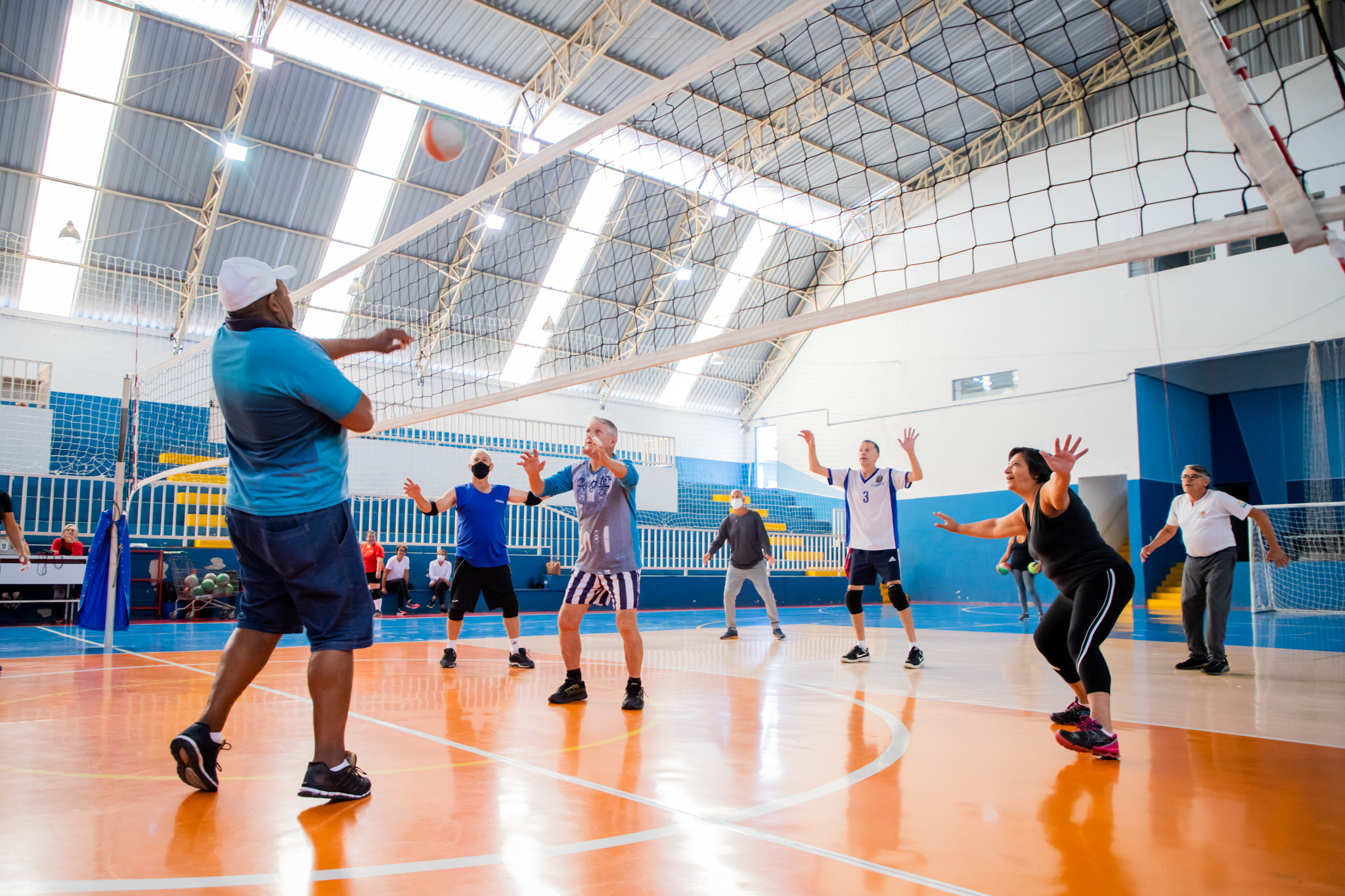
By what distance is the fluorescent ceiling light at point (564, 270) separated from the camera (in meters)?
21.6

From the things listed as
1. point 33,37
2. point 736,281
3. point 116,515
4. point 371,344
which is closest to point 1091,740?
point 371,344

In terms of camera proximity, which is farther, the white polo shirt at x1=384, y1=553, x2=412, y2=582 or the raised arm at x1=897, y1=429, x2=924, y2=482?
the white polo shirt at x1=384, y1=553, x2=412, y2=582

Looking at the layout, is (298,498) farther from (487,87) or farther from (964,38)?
→ (964,38)

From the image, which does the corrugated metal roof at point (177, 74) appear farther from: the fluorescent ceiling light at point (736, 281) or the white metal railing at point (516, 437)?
the fluorescent ceiling light at point (736, 281)

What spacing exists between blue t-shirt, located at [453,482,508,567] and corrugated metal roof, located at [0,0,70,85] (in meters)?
14.5

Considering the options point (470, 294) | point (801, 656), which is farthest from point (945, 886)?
point (470, 294)

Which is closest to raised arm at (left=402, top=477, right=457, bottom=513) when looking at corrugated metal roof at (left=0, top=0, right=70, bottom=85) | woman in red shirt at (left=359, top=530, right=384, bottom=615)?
woman in red shirt at (left=359, top=530, right=384, bottom=615)

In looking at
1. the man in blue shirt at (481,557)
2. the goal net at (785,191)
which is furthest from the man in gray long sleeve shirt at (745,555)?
the goal net at (785,191)

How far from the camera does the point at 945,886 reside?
206cm

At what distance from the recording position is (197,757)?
2.80 m

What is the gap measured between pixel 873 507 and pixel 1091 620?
357 cm

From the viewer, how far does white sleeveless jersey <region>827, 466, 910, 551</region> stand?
7398 millimetres

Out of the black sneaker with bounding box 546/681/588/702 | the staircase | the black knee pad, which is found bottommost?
the staircase

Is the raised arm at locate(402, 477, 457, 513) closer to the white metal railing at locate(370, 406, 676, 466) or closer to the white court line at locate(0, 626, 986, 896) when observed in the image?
the white court line at locate(0, 626, 986, 896)
